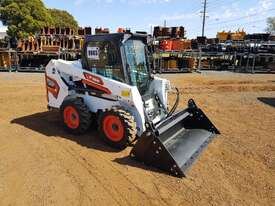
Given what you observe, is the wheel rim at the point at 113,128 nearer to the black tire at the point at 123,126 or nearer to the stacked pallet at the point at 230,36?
the black tire at the point at 123,126

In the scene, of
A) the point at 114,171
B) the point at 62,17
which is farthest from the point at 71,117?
the point at 62,17

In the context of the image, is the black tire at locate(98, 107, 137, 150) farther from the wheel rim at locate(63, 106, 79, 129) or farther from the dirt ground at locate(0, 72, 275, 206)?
the wheel rim at locate(63, 106, 79, 129)

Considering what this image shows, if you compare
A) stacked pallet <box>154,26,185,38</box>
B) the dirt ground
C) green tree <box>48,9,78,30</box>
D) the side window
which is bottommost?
the dirt ground

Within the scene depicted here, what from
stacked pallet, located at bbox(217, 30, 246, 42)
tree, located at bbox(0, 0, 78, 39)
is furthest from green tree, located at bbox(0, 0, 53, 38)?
stacked pallet, located at bbox(217, 30, 246, 42)

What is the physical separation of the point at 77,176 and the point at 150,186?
1.22 m

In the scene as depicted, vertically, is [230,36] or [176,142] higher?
[230,36]

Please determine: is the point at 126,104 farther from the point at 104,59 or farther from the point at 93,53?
the point at 93,53

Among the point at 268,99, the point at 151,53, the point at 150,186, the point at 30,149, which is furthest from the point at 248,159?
the point at 268,99

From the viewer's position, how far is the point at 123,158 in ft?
18.1

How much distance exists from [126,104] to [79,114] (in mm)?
1133

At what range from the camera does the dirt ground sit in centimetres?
425

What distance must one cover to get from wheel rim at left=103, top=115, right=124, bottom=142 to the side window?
85 cm

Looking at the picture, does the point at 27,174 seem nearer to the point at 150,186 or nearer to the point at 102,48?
the point at 150,186

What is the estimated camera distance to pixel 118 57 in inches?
233
